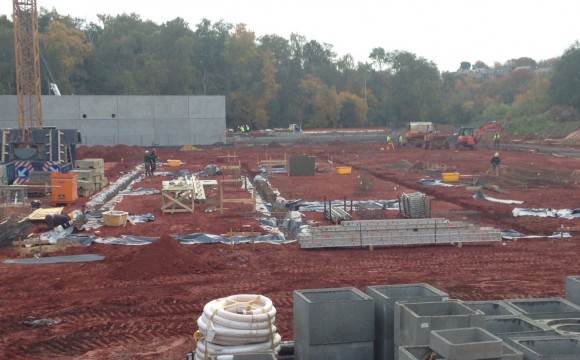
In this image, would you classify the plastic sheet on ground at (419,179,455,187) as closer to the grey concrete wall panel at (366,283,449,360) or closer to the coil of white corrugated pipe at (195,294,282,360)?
the grey concrete wall panel at (366,283,449,360)

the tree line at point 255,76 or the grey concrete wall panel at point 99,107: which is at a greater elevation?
the tree line at point 255,76

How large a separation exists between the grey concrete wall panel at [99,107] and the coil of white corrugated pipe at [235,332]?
53411mm

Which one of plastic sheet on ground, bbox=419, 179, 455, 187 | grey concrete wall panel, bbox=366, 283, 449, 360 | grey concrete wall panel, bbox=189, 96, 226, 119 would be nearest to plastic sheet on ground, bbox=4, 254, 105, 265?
grey concrete wall panel, bbox=366, 283, 449, 360

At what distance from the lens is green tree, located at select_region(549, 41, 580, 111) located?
69.4 meters

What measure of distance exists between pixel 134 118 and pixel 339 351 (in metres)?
54.9

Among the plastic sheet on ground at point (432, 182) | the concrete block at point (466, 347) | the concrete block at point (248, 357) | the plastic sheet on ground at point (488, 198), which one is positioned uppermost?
the concrete block at point (466, 347)

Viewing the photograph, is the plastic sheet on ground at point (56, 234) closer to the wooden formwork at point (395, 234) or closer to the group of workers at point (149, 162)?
the wooden formwork at point (395, 234)

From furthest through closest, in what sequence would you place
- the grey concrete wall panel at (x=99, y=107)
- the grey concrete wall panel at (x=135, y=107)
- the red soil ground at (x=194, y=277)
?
the grey concrete wall panel at (x=135, y=107)
the grey concrete wall panel at (x=99, y=107)
the red soil ground at (x=194, y=277)

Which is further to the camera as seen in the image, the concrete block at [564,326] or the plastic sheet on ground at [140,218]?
the plastic sheet on ground at [140,218]

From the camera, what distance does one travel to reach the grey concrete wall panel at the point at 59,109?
56.3 m

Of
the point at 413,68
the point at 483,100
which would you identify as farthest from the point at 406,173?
the point at 483,100

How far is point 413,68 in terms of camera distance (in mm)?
91500

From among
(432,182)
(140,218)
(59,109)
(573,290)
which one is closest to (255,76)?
(59,109)

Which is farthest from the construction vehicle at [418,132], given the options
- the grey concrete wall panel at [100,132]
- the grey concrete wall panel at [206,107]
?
the grey concrete wall panel at [100,132]
